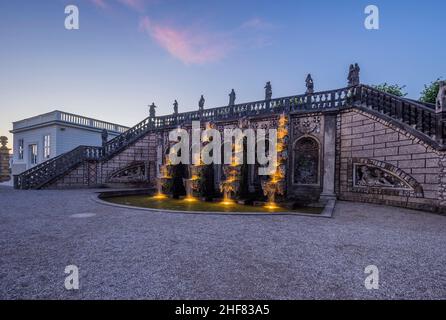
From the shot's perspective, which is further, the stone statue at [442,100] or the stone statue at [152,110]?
the stone statue at [152,110]

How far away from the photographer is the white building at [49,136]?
20094 millimetres

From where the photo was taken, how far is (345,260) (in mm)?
3631

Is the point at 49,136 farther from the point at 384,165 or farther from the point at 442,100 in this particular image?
the point at 442,100

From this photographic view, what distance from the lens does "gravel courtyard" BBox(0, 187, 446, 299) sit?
265 cm

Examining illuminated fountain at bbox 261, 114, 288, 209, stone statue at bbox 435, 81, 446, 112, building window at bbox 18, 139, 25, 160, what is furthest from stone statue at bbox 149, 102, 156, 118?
stone statue at bbox 435, 81, 446, 112

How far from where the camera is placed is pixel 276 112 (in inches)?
587

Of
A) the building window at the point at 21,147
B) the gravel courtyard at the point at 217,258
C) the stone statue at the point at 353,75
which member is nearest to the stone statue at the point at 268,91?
the stone statue at the point at 353,75

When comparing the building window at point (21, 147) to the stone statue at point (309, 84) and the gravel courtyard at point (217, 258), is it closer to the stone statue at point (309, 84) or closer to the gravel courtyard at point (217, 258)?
the gravel courtyard at point (217, 258)

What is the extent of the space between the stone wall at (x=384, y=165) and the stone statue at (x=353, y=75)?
1791 mm

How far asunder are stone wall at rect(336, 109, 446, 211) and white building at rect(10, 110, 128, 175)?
929 inches

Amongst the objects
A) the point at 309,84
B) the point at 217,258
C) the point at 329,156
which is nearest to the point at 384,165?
the point at 329,156

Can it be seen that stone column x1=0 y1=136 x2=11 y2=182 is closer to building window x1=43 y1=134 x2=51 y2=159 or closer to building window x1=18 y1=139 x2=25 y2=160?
building window x1=43 y1=134 x2=51 y2=159

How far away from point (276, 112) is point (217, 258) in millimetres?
12986
